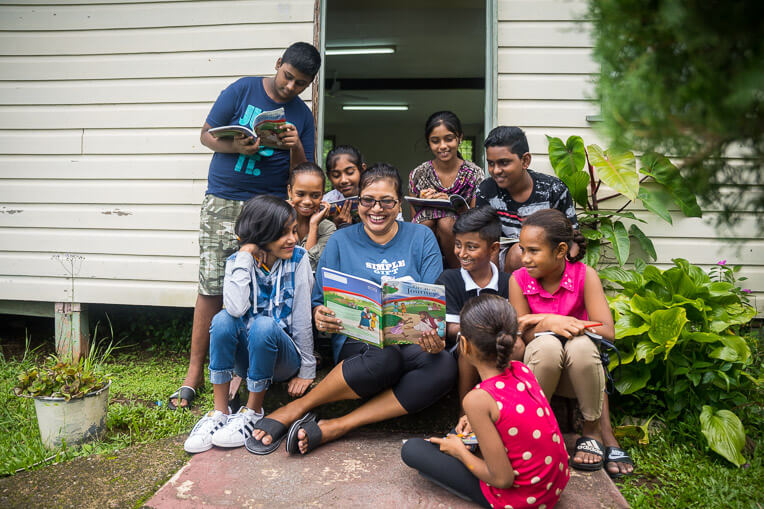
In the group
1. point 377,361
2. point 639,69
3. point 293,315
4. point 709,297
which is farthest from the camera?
point 709,297

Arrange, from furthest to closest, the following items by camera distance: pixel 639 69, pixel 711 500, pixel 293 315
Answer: pixel 293 315 → pixel 711 500 → pixel 639 69

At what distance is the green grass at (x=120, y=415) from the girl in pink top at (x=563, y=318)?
1.84 metres

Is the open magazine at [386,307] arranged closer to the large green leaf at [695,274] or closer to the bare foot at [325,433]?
the bare foot at [325,433]

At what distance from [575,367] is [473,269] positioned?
0.64 metres

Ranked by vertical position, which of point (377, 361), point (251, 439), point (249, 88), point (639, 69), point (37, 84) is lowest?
point (251, 439)

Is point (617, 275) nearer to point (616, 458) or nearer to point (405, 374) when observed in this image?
point (616, 458)

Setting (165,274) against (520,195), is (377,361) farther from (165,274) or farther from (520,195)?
(165,274)

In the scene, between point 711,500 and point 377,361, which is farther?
point 377,361

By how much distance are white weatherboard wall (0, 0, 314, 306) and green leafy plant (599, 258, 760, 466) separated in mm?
2888

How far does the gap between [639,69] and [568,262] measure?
154cm

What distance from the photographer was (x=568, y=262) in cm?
237

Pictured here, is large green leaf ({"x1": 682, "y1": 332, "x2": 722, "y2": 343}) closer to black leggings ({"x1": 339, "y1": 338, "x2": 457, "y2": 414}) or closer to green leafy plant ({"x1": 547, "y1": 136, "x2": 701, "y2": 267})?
green leafy plant ({"x1": 547, "y1": 136, "x2": 701, "y2": 267})

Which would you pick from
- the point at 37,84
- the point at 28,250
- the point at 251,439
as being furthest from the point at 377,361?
the point at 37,84

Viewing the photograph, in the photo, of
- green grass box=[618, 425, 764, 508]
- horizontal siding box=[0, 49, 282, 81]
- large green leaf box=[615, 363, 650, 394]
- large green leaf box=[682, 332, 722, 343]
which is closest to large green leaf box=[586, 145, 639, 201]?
large green leaf box=[682, 332, 722, 343]
